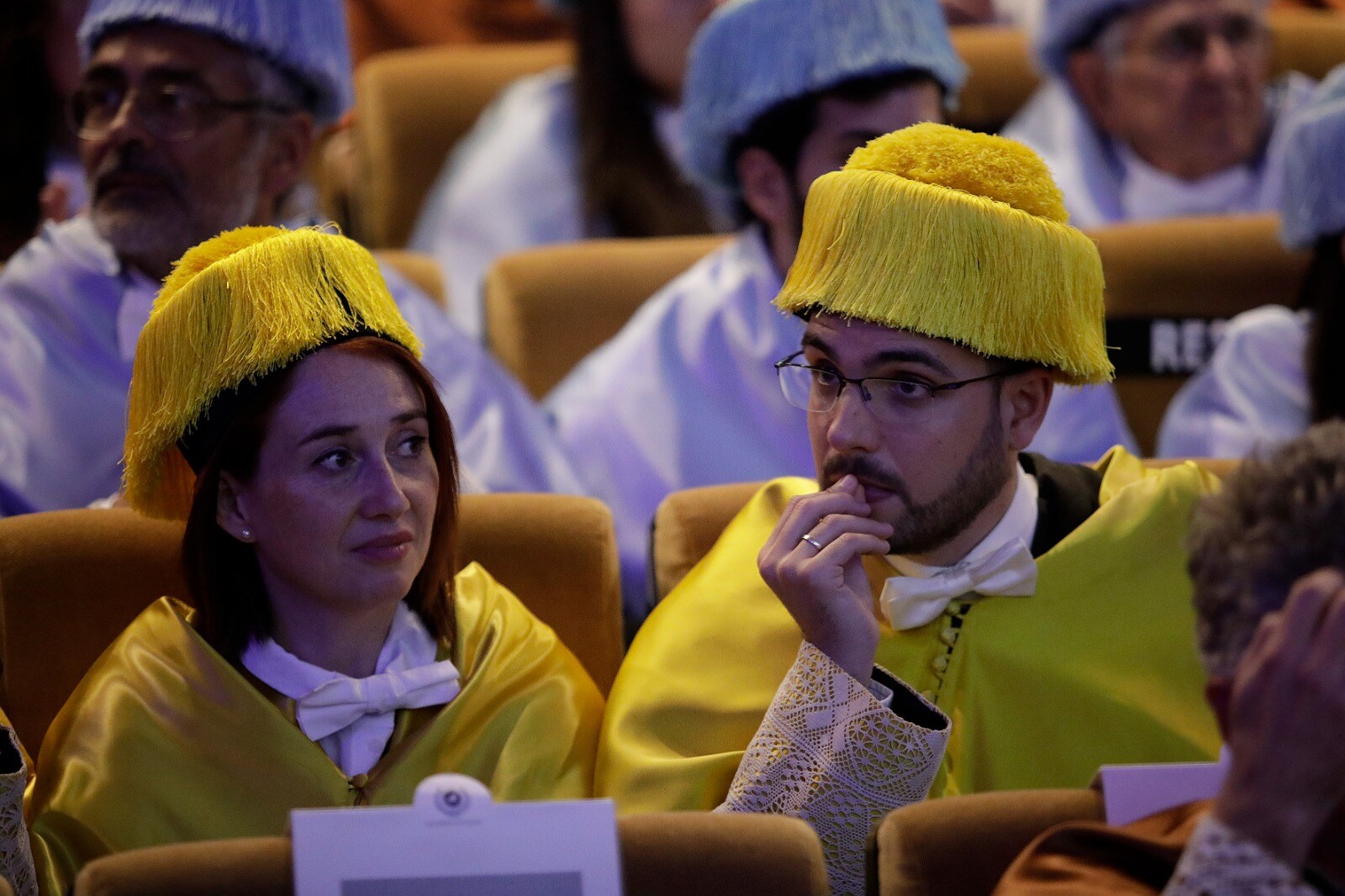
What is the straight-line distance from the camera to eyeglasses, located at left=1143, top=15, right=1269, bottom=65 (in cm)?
402

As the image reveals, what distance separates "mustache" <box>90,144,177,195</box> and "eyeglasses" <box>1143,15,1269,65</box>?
2.23m

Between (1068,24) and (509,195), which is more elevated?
(1068,24)

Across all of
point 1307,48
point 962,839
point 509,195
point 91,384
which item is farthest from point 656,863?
point 1307,48

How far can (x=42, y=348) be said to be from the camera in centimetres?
309

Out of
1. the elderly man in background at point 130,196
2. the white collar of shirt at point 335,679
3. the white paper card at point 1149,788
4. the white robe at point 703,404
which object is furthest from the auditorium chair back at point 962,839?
the white robe at point 703,404

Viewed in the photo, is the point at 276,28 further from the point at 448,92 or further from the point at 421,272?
the point at 448,92

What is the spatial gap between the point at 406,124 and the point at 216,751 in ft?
8.50

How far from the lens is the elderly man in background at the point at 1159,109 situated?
159 inches

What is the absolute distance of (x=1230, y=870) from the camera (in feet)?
4.41

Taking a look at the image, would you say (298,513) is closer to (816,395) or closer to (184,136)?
(816,395)

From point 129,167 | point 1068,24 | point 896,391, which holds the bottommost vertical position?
point 896,391

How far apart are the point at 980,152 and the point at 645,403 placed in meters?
1.37

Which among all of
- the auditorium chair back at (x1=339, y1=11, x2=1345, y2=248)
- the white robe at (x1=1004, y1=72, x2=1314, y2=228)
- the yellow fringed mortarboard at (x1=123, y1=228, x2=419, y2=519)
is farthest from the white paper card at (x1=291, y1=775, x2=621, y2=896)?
the auditorium chair back at (x1=339, y1=11, x2=1345, y2=248)

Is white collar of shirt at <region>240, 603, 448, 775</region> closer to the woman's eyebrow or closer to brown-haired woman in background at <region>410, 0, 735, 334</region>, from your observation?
the woman's eyebrow
